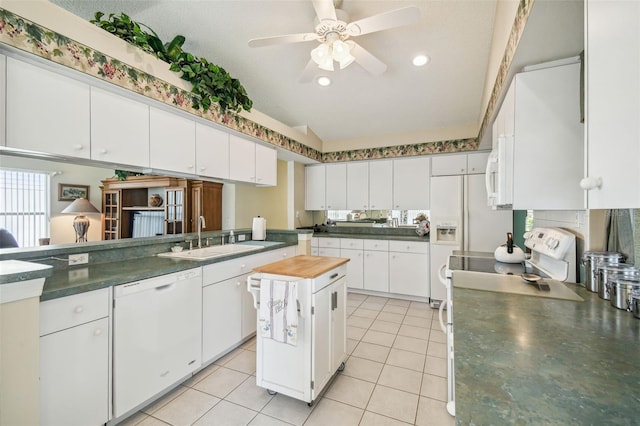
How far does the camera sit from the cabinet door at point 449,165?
403 cm

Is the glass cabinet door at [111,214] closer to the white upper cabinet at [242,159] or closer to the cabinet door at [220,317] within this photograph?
the white upper cabinet at [242,159]

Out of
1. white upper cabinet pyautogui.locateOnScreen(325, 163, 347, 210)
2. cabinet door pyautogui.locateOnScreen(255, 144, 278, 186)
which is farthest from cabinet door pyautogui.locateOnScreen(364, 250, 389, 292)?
cabinet door pyautogui.locateOnScreen(255, 144, 278, 186)

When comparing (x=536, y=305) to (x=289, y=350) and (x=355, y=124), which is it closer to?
(x=289, y=350)

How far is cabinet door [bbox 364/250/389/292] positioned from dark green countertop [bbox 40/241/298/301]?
2.46 meters

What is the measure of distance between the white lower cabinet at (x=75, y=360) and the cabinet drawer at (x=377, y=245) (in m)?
3.33

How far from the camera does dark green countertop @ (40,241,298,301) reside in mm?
1436

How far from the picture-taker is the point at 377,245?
13.8ft

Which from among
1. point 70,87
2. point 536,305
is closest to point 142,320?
point 70,87

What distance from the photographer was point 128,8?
7.06 feet

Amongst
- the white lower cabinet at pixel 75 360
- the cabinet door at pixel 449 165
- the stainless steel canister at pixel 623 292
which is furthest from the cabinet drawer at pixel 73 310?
the cabinet door at pixel 449 165

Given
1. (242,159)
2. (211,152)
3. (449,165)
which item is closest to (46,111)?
(211,152)

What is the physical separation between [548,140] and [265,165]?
2876 mm

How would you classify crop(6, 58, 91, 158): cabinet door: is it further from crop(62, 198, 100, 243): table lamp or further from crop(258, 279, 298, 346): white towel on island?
→ crop(62, 198, 100, 243): table lamp

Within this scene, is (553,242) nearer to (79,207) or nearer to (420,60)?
(420,60)
